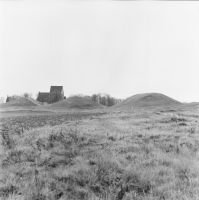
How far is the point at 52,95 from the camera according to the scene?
88875 mm

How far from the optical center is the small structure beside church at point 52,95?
288 ft

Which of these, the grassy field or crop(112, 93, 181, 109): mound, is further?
crop(112, 93, 181, 109): mound

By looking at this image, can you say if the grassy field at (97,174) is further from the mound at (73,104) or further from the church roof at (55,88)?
the church roof at (55,88)

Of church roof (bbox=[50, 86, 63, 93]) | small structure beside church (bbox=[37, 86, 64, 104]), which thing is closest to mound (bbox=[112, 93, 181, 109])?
small structure beside church (bbox=[37, 86, 64, 104])

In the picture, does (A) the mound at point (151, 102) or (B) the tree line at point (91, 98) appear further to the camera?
(B) the tree line at point (91, 98)

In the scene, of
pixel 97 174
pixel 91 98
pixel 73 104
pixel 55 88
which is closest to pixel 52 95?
pixel 55 88

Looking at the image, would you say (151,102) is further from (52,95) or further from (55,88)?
(55,88)

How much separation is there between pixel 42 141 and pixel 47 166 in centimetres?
283

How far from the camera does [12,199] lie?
126 inches

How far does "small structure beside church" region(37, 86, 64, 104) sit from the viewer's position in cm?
8789

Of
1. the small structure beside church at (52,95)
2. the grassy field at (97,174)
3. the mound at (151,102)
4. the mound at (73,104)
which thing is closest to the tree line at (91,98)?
the small structure beside church at (52,95)

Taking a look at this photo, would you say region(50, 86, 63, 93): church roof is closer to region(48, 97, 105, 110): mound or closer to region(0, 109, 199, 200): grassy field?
region(48, 97, 105, 110): mound

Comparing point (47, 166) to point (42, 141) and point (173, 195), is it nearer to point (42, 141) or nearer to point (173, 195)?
point (42, 141)

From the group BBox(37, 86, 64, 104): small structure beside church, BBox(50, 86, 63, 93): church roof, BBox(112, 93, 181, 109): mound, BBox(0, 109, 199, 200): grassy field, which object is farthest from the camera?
BBox(50, 86, 63, 93): church roof
